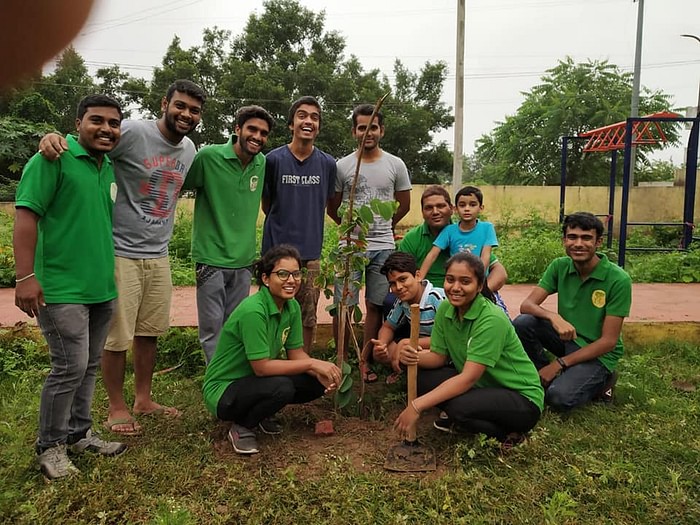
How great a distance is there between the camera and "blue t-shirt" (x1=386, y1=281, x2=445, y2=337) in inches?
132

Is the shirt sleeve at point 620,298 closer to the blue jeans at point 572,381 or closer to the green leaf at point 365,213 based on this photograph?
the blue jeans at point 572,381

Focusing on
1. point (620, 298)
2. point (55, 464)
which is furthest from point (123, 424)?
point (620, 298)

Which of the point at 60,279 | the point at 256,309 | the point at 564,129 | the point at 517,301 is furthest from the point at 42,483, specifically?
the point at 564,129

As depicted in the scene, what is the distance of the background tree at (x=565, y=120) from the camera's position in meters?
18.5

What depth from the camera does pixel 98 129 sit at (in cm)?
246

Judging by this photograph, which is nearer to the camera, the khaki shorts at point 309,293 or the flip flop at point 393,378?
the khaki shorts at point 309,293

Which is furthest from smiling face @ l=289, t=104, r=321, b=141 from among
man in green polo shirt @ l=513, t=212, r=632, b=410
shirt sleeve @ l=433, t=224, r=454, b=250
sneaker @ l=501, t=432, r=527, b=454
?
sneaker @ l=501, t=432, r=527, b=454

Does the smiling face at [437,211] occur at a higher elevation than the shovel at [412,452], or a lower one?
higher

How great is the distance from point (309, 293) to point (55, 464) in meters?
1.67

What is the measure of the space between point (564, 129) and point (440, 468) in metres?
18.5

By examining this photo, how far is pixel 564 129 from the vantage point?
1895 cm

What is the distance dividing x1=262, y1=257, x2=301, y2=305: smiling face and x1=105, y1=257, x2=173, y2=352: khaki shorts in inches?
26.9

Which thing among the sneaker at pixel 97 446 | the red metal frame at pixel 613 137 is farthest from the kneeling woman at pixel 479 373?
the red metal frame at pixel 613 137

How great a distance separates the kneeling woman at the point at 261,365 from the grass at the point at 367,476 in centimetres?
20
